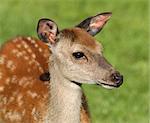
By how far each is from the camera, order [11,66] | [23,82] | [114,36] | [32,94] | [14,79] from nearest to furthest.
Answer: [32,94], [23,82], [14,79], [11,66], [114,36]

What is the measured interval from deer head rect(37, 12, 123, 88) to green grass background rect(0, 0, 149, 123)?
3135 millimetres

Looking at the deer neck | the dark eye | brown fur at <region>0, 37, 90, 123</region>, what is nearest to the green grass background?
brown fur at <region>0, 37, 90, 123</region>

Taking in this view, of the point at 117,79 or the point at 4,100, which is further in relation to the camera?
the point at 4,100

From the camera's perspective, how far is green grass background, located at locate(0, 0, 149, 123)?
11.7 m

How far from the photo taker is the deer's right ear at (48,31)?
26.2 ft

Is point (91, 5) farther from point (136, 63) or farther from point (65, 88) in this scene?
point (65, 88)

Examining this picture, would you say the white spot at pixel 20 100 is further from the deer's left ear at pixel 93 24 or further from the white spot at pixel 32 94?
the deer's left ear at pixel 93 24

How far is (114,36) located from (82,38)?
8.64 metres

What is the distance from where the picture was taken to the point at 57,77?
789cm

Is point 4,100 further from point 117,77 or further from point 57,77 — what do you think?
point 117,77

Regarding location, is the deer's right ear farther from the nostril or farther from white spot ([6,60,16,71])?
white spot ([6,60,16,71])

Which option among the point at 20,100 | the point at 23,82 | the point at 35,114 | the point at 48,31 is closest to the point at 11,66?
the point at 23,82

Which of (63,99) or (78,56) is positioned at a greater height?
(78,56)

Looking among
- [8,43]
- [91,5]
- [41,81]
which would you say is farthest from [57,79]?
[91,5]
